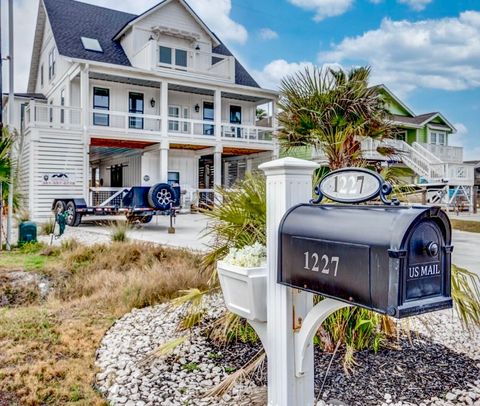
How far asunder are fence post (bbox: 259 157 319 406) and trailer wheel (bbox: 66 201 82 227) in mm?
13176

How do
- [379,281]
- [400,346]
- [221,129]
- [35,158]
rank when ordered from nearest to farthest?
[379,281] → [400,346] → [35,158] → [221,129]

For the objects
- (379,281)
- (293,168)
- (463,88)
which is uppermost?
(463,88)

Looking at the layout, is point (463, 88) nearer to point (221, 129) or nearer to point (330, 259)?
point (221, 129)

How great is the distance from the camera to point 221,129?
863 inches

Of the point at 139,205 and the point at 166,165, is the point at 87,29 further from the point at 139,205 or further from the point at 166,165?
the point at 139,205

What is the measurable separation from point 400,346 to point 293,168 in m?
2.15

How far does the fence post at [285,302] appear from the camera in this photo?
2.44 m

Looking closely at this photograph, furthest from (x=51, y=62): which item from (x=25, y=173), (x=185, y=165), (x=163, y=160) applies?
(x=163, y=160)

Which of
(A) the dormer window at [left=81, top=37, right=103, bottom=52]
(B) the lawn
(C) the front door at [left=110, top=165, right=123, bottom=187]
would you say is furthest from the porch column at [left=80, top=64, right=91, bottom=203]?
(B) the lawn

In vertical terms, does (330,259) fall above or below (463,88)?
below

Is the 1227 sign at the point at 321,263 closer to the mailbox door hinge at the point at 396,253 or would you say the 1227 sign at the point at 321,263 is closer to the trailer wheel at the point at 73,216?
the mailbox door hinge at the point at 396,253

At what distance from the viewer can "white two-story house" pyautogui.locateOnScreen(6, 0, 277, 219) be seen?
1772 cm

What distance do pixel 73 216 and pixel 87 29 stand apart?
455 inches

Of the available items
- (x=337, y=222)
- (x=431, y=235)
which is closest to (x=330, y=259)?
(x=337, y=222)
